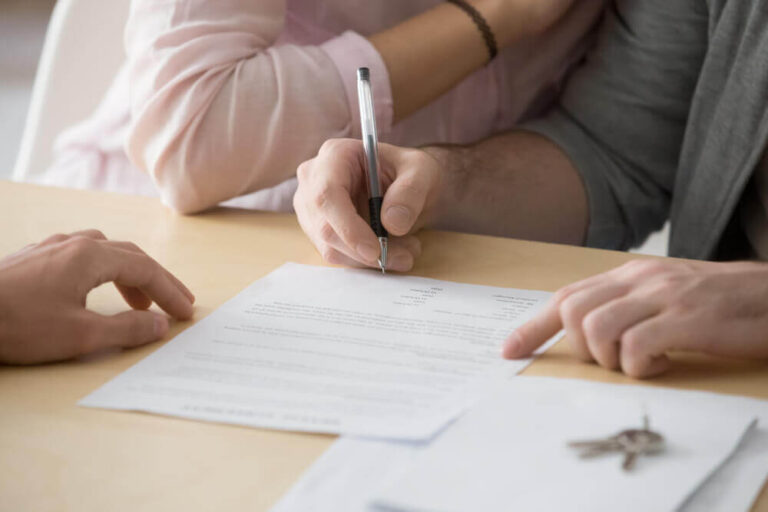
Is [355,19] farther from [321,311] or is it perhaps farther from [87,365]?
[87,365]

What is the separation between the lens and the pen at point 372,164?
86 centimetres

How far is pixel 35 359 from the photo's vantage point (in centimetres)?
68

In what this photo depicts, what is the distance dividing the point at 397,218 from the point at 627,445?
1.21 feet

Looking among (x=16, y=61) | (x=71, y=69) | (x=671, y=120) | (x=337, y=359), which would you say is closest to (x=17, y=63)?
(x=16, y=61)

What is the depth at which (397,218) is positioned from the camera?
0.85 metres

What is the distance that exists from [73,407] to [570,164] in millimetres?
845

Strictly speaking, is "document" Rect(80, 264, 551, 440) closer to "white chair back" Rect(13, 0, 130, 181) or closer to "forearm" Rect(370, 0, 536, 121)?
"forearm" Rect(370, 0, 536, 121)

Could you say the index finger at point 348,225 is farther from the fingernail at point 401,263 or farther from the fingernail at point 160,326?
the fingernail at point 160,326

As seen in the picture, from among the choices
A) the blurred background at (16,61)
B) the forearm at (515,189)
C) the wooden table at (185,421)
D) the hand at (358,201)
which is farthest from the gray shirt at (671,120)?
the blurred background at (16,61)

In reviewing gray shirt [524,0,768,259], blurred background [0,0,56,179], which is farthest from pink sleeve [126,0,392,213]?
blurred background [0,0,56,179]

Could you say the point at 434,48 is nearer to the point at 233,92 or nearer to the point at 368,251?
the point at 233,92

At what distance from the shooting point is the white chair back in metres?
1.37

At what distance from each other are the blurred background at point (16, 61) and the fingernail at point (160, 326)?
2.42 metres

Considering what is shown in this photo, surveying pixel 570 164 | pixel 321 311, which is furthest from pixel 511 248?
pixel 570 164
